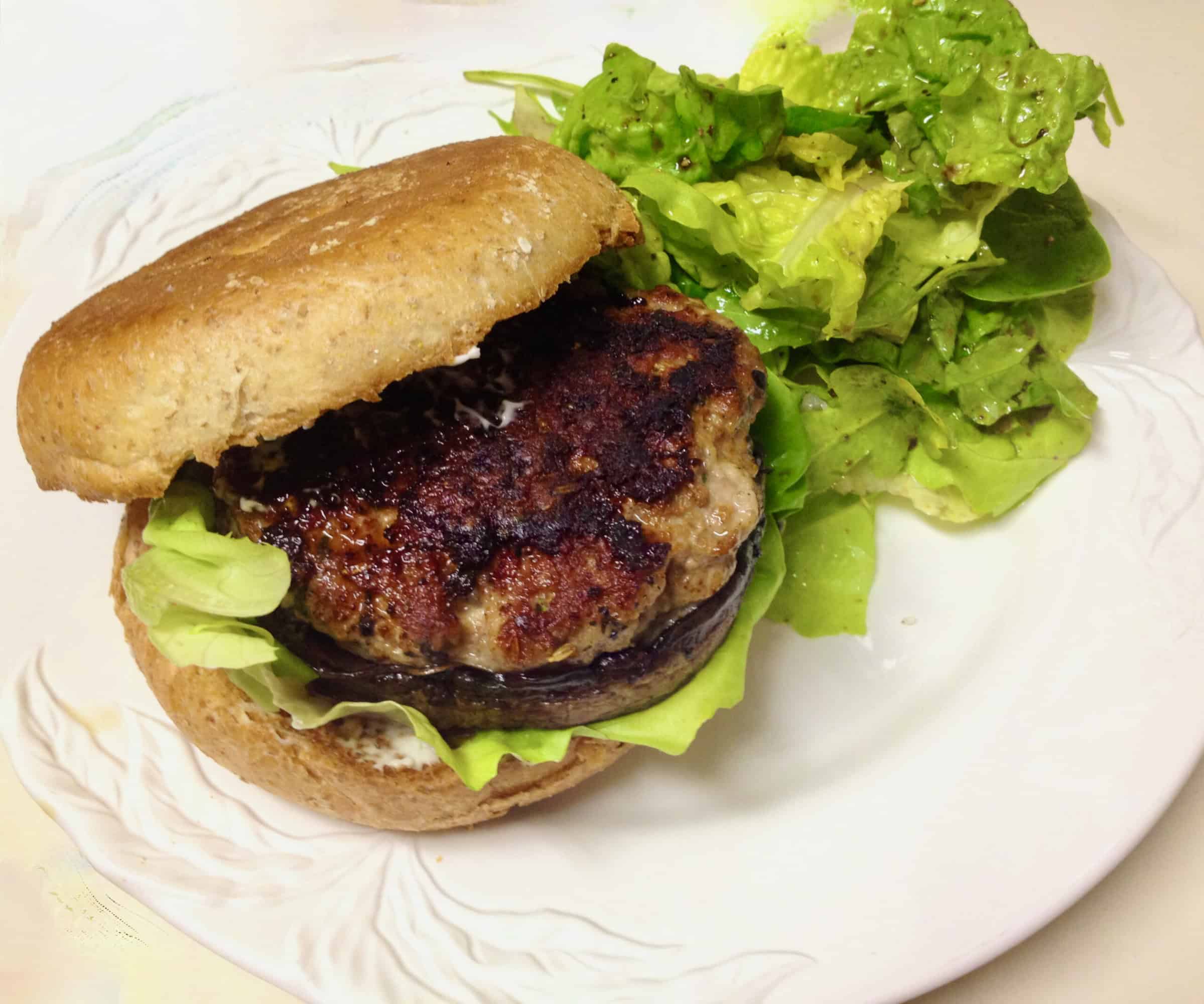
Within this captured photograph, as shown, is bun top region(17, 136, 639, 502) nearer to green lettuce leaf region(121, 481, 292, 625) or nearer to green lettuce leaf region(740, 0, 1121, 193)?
green lettuce leaf region(121, 481, 292, 625)

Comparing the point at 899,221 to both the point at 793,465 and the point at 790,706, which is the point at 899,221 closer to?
the point at 793,465

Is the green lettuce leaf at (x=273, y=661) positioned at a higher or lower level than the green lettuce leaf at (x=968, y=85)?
lower

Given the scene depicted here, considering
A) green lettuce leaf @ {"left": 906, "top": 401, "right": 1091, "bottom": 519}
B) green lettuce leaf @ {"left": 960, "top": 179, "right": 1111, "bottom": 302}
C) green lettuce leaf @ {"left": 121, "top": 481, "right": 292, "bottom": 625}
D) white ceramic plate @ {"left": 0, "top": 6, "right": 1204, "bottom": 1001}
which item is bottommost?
white ceramic plate @ {"left": 0, "top": 6, "right": 1204, "bottom": 1001}

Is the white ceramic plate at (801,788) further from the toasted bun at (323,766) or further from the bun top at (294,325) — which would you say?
the bun top at (294,325)

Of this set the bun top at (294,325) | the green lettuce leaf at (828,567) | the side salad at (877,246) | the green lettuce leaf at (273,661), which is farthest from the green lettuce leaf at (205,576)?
the green lettuce leaf at (828,567)

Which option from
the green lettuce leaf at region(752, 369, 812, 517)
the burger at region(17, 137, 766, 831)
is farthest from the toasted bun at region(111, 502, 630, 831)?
the green lettuce leaf at region(752, 369, 812, 517)
